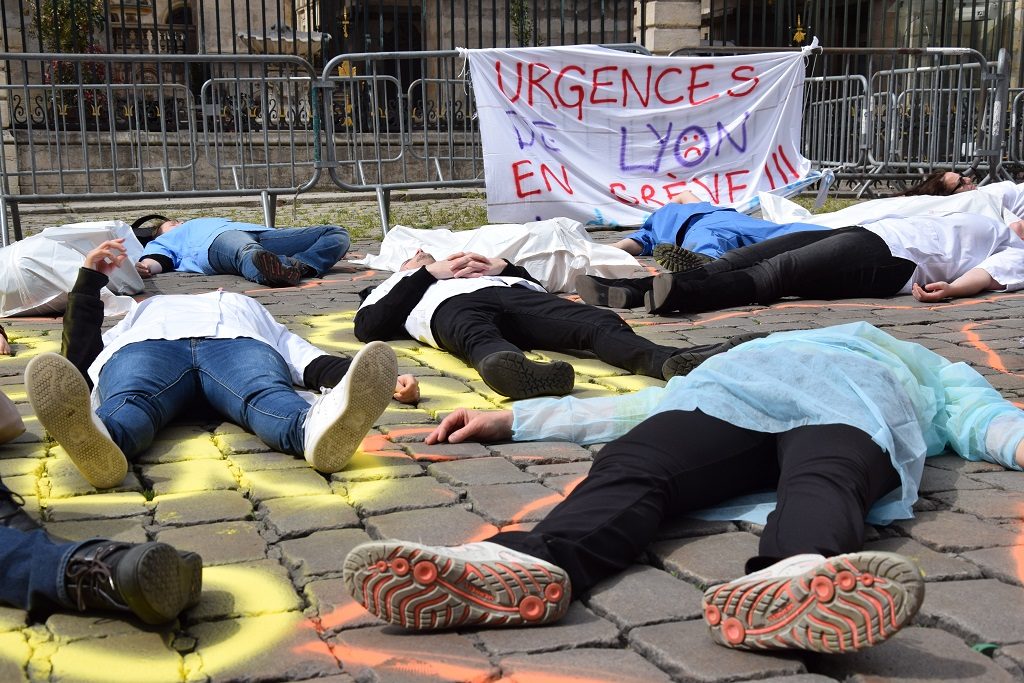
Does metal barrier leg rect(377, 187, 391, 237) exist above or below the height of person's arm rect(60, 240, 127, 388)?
below

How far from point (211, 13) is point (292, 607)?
1975 cm

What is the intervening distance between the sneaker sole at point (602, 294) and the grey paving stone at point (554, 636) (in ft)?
12.4

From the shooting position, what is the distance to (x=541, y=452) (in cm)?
358

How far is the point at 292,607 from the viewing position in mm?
2467

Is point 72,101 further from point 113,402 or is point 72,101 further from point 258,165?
point 113,402

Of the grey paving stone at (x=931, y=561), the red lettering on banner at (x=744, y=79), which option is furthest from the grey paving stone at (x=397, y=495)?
the red lettering on banner at (x=744, y=79)

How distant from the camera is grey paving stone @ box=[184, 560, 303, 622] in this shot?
Result: 244cm

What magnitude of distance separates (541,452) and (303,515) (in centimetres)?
84

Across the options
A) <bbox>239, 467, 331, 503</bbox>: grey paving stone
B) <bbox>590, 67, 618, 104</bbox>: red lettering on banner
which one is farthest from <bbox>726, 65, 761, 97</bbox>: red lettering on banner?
<bbox>239, 467, 331, 503</bbox>: grey paving stone

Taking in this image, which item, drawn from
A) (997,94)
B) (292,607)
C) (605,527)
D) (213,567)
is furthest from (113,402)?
(997,94)

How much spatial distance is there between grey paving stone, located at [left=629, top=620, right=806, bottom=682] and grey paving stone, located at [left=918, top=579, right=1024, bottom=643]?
1.30ft

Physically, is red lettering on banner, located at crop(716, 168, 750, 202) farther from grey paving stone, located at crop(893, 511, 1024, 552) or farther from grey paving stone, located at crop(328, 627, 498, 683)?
grey paving stone, located at crop(328, 627, 498, 683)

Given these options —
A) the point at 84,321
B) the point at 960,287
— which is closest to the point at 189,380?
the point at 84,321

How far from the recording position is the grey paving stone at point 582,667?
213cm
